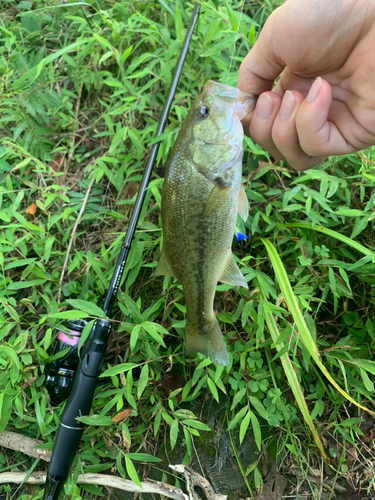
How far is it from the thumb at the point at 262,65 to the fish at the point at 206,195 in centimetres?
24

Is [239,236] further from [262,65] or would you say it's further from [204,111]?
[262,65]

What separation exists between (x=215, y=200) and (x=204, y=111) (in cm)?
57

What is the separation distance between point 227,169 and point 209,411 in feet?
6.31

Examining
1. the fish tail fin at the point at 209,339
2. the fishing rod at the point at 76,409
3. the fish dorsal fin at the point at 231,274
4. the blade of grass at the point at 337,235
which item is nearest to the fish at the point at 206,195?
the fish dorsal fin at the point at 231,274

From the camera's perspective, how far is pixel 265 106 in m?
2.05

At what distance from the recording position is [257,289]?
2.51 meters

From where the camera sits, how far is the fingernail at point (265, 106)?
2036 mm

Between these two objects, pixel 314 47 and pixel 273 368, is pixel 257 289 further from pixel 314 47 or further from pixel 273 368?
pixel 314 47

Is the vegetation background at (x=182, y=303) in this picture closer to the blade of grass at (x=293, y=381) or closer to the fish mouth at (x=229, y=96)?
the blade of grass at (x=293, y=381)

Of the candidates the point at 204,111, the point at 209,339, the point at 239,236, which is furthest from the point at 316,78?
the point at 209,339

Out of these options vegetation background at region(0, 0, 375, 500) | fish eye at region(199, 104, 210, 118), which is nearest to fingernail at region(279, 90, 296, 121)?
fish eye at region(199, 104, 210, 118)

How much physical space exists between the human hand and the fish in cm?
24

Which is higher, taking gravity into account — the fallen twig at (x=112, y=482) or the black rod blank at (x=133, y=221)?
the black rod blank at (x=133, y=221)

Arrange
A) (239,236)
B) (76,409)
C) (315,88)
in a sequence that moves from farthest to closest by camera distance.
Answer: (239,236) < (76,409) < (315,88)
